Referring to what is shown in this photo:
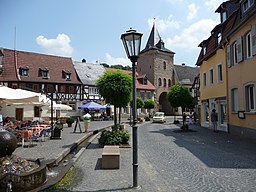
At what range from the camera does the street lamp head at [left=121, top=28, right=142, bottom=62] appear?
6.10 meters

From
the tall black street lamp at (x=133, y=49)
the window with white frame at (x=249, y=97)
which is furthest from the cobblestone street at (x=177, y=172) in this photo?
the window with white frame at (x=249, y=97)

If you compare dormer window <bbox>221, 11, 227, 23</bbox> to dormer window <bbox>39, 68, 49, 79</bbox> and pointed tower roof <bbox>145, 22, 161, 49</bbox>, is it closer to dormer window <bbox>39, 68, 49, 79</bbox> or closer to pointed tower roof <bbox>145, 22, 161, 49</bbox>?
dormer window <bbox>39, 68, 49, 79</bbox>

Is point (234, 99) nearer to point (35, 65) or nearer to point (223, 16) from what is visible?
point (223, 16)

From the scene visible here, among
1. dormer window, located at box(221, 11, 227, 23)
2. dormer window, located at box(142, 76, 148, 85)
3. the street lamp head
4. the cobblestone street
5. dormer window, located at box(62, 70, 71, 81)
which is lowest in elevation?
the cobblestone street

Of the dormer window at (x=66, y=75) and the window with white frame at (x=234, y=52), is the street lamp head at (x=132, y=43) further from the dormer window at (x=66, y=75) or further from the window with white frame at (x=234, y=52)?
the dormer window at (x=66, y=75)

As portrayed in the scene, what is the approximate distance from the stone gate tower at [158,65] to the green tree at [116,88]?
45363mm

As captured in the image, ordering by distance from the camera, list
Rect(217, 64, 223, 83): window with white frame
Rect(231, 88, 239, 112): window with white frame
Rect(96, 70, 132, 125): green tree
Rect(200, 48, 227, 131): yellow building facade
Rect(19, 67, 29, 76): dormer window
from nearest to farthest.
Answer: Rect(96, 70, 132, 125): green tree → Rect(231, 88, 239, 112): window with white frame → Rect(200, 48, 227, 131): yellow building facade → Rect(217, 64, 223, 83): window with white frame → Rect(19, 67, 29, 76): dormer window

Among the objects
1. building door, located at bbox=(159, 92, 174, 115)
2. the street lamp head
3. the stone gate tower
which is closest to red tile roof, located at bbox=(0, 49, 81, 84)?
the stone gate tower

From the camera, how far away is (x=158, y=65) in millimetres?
58594

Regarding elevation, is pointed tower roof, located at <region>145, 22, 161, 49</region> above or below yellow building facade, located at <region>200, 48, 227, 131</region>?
above

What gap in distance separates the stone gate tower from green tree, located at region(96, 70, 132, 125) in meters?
45.4

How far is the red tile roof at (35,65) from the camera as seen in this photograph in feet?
115

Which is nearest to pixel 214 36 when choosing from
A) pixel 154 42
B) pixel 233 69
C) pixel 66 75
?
pixel 233 69

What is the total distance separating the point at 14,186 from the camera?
544cm
